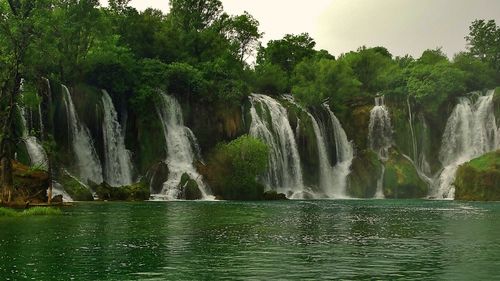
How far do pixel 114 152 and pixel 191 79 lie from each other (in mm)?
15841

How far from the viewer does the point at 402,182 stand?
82.1 metres

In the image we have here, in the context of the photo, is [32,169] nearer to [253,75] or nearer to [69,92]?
[69,92]

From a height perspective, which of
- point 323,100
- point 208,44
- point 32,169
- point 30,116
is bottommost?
point 32,169

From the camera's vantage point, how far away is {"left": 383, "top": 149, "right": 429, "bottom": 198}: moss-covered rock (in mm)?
81438

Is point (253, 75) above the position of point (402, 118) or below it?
above

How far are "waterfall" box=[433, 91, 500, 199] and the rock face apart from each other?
10.4m

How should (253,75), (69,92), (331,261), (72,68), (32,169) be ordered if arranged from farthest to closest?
(253,75) < (72,68) < (69,92) < (32,169) < (331,261)

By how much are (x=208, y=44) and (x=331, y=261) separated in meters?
80.1

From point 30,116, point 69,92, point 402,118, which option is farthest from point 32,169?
point 402,118

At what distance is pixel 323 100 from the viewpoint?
91.6 metres

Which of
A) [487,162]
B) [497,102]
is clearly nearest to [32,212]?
[487,162]

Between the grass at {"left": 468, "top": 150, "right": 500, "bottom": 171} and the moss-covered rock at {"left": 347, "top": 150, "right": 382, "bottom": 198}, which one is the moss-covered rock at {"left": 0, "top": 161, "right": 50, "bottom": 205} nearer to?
the moss-covered rock at {"left": 347, "top": 150, "right": 382, "bottom": 198}

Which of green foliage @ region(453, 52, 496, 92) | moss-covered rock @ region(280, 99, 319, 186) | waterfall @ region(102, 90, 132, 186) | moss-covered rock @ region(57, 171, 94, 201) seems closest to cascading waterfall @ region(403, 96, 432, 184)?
green foliage @ region(453, 52, 496, 92)

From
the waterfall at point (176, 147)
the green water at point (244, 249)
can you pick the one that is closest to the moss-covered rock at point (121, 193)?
the waterfall at point (176, 147)
